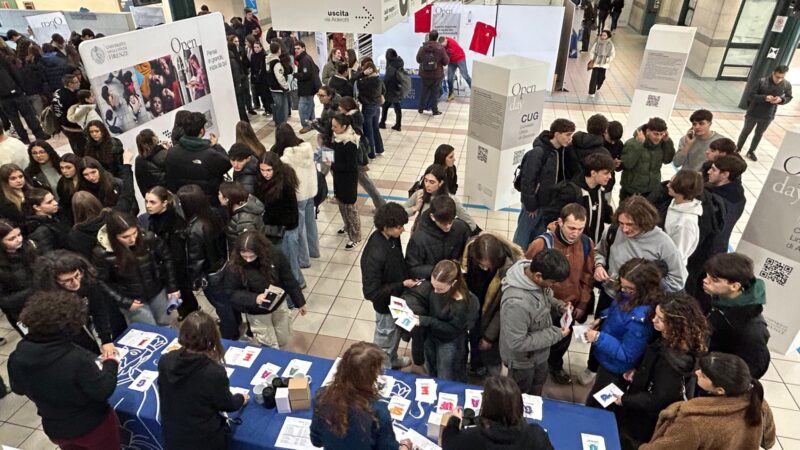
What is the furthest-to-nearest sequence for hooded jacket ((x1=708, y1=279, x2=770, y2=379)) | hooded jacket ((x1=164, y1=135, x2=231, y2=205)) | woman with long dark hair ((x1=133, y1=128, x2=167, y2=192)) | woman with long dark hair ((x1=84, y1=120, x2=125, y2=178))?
woman with long dark hair ((x1=84, y1=120, x2=125, y2=178)), woman with long dark hair ((x1=133, y1=128, x2=167, y2=192)), hooded jacket ((x1=164, y1=135, x2=231, y2=205)), hooded jacket ((x1=708, y1=279, x2=770, y2=379))

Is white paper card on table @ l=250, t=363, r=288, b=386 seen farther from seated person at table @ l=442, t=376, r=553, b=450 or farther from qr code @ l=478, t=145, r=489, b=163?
qr code @ l=478, t=145, r=489, b=163

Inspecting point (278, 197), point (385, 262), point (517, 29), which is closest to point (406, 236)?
point (278, 197)

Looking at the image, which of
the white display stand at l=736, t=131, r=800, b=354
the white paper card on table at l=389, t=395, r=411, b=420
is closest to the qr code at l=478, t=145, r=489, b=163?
the white display stand at l=736, t=131, r=800, b=354

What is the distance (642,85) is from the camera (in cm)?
850

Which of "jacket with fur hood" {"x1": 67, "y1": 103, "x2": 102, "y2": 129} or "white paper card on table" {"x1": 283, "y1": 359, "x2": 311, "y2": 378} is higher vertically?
"jacket with fur hood" {"x1": 67, "y1": 103, "x2": 102, "y2": 129}

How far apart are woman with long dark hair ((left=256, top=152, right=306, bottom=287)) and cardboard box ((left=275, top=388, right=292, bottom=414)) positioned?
6.75 feet

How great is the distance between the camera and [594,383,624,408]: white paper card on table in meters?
2.96

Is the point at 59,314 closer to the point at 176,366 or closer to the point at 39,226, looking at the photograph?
the point at 176,366

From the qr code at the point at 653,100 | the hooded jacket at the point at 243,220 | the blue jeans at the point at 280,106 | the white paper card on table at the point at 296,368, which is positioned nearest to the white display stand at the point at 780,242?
the white paper card on table at the point at 296,368

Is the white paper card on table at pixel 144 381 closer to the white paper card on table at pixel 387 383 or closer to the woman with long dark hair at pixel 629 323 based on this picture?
the white paper card on table at pixel 387 383

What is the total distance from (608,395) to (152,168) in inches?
183

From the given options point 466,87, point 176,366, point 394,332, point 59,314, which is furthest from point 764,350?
point 466,87

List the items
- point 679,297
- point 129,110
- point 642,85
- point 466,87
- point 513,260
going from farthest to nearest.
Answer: point 466,87
point 642,85
point 129,110
point 513,260
point 679,297

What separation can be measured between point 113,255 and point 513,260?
2.97m
